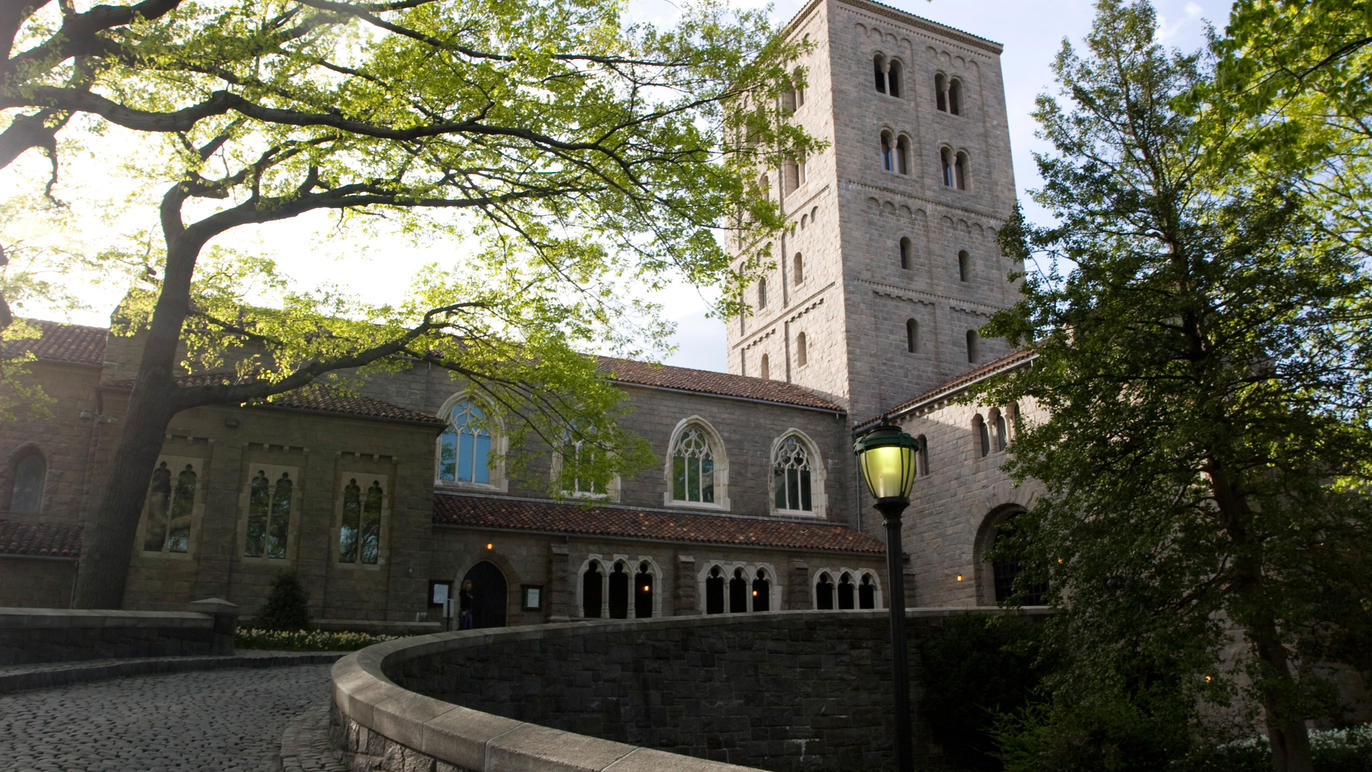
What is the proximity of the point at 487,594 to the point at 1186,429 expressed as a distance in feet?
63.9

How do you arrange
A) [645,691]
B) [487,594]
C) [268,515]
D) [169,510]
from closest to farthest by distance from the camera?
[645,691], [169,510], [268,515], [487,594]

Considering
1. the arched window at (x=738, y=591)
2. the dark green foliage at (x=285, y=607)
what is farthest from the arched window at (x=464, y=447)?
the arched window at (x=738, y=591)

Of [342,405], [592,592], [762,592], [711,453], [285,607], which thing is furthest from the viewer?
[711,453]

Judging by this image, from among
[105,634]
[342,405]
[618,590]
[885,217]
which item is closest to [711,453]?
[618,590]

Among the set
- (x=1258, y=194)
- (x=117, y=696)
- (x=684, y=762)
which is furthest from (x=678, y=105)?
(x=684, y=762)

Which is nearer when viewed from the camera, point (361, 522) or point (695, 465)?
point (361, 522)

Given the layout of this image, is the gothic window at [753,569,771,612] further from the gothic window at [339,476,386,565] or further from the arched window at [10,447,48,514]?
the arched window at [10,447,48,514]

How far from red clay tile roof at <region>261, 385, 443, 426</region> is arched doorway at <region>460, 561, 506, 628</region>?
432 centimetres

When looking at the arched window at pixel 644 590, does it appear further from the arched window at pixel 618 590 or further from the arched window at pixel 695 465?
the arched window at pixel 695 465

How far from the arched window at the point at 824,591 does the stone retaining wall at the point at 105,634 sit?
1856 cm

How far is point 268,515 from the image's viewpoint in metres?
22.6

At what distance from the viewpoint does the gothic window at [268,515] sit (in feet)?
73.2

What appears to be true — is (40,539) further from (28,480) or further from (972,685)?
(972,685)

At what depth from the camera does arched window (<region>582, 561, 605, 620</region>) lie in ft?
90.7
